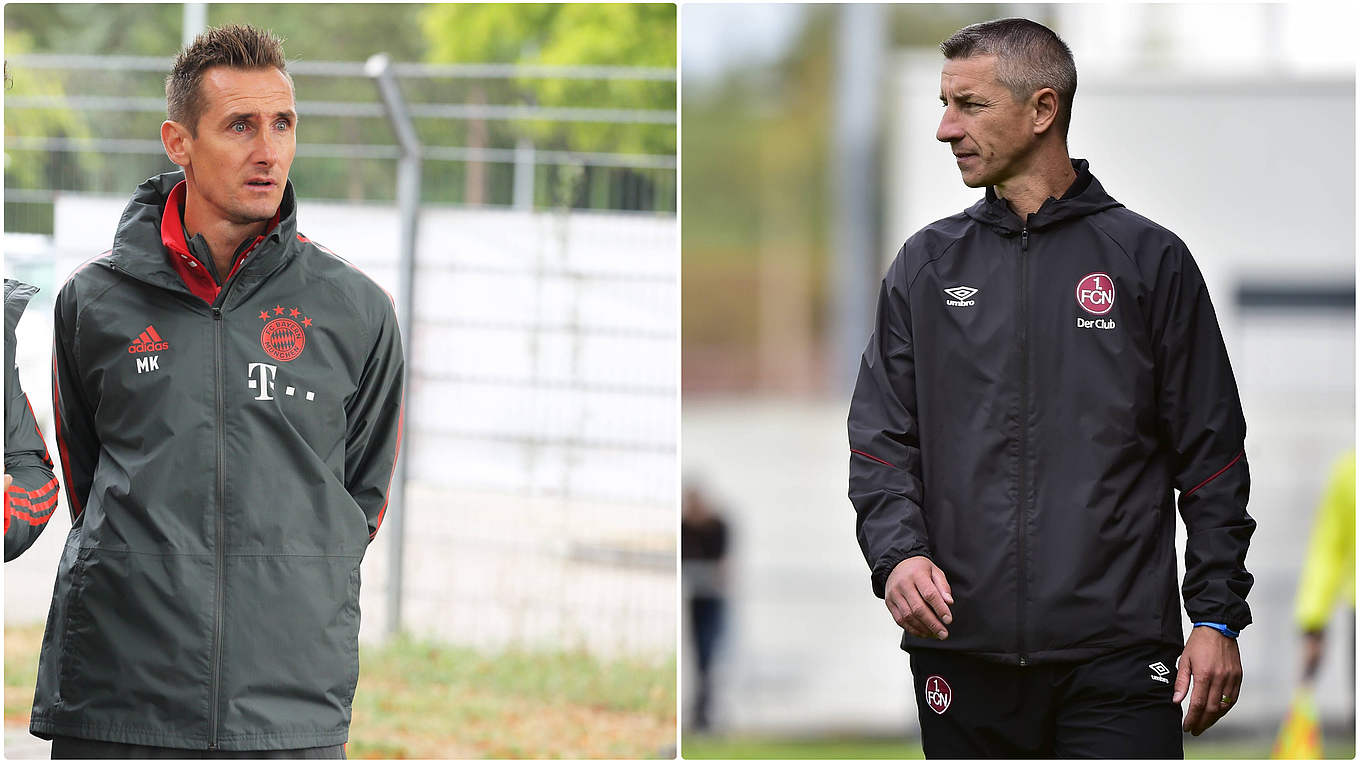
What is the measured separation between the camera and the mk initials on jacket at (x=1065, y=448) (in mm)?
3348

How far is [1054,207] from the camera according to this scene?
3500mm

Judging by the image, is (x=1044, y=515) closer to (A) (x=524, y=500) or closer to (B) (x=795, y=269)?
(A) (x=524, y=500)

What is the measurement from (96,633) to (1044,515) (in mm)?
2083

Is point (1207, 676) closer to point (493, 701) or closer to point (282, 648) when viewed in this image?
point (282, 648)

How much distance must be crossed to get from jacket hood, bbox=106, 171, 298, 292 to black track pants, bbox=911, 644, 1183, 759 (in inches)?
68.5

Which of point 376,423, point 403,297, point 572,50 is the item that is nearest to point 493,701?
point 403,297

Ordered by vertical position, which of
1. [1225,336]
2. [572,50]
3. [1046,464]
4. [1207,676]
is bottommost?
[1207,676]

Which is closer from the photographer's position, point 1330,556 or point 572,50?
point 1330,556

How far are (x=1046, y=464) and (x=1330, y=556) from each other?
404 centimetres

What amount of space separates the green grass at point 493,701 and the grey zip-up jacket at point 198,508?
3426mm

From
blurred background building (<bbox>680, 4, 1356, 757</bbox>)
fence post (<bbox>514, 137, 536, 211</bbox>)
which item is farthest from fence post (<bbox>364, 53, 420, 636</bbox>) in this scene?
blurred background building (<bbox>680, 4, 1356, 757</bbox>)

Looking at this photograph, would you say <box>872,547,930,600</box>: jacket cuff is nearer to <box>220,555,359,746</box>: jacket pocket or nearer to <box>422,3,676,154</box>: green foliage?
<box>220,555,359,746</box>: jacket pocket

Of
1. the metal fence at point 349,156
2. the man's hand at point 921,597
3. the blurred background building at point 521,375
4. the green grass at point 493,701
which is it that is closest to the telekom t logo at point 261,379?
the man's hand at point 921,597

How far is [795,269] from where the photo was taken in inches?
1868
